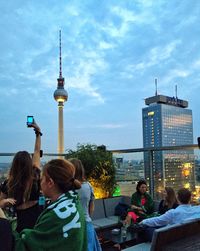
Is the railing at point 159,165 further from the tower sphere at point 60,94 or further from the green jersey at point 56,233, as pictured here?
the tower sphere at point 60,94

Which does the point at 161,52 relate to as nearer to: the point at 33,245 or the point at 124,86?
the point at 124,86

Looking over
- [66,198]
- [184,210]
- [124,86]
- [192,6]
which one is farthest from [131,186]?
[124,86]

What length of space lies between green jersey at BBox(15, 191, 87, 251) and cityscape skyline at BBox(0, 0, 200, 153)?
5.99m

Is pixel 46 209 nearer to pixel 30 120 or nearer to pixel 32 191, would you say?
pixel 32 191

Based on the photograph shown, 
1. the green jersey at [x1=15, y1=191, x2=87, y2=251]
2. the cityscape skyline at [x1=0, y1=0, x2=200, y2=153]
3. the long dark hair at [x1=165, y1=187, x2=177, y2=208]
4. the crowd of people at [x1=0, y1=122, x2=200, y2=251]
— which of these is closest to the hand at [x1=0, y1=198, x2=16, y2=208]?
the crowd of people at [x1=0, y1=122, x2=200, y2=251]

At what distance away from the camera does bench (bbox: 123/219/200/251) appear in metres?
2.24

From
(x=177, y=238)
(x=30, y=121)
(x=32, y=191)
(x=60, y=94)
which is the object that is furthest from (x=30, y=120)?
(x=60, y=94)

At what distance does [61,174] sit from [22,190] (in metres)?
1.19

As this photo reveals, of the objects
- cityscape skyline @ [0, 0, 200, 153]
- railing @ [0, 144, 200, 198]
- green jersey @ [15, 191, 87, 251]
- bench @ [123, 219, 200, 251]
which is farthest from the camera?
cityscape skyline @ [0, 0, 200, 153]

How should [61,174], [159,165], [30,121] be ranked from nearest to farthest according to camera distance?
[61,174] → [30,121] → [159,165]

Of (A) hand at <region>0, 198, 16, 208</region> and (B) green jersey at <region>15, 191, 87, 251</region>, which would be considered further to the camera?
(A) hand at <region>0, 198, 16, 208</region>

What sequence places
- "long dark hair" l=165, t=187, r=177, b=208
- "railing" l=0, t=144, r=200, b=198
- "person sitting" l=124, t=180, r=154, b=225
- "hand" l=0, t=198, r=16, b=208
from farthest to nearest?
"person sitting" l=124, t=180, r=154, b=225
"railing" l=0, t=144, r=200, b=198
"long dark hair" l=165, t=187, r=177, b=208
"hand" l=0, t=198, r=16, b=208

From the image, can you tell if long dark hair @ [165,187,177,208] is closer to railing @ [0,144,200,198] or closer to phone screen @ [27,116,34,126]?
railing @ [0,144,200,198]

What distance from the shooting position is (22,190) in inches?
110
